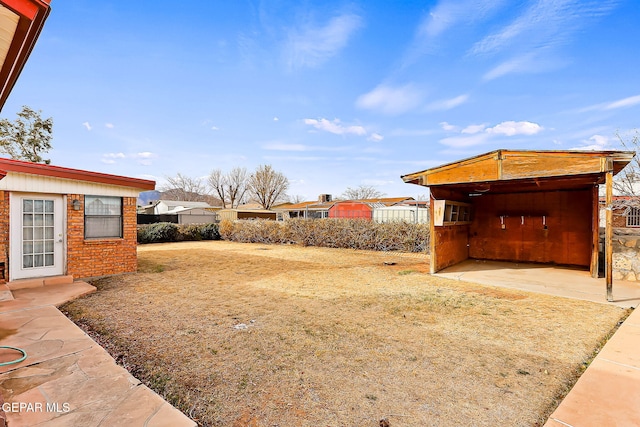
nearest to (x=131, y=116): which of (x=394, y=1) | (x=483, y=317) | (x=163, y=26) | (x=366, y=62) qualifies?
(x=163, y=26)

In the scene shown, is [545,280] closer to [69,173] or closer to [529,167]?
[529,167]

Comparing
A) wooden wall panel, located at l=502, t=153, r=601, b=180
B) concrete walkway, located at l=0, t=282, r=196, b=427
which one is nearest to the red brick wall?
concrete walkway, located at l=0, t=282, r=196, b=427

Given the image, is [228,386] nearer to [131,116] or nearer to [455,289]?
[455,289]

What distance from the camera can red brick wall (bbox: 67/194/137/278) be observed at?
247 inches

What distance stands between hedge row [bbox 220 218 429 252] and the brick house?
325 inches

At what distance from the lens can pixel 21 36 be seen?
164 cm

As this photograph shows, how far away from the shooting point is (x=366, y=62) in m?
11.7

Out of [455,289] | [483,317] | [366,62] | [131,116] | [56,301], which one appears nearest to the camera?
[483,317]

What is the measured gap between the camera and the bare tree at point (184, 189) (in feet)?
157

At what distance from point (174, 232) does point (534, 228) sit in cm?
1729

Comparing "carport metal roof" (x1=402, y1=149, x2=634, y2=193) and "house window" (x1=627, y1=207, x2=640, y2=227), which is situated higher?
"carport metal roof" (x1=402, y1=149, x2=634, y2=193)

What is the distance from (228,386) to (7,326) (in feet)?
11.1

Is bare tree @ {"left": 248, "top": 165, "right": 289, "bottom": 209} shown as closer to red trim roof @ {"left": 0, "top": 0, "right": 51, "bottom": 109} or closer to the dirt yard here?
the dirt yard

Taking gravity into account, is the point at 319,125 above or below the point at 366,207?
above
